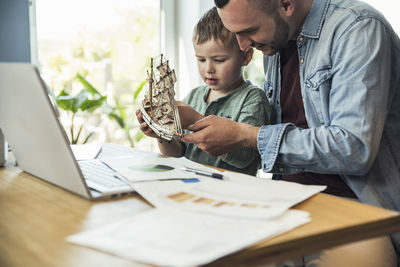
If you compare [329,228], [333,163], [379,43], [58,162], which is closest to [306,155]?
[333,163]

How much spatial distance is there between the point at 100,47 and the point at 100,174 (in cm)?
182

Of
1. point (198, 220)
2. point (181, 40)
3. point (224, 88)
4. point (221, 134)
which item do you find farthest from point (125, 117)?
point (198, 220)

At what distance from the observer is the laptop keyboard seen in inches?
35.3

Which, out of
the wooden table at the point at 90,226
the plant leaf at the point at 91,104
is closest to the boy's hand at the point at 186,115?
the wooden table at the point at 90,226

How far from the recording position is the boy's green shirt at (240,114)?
1.44 meters

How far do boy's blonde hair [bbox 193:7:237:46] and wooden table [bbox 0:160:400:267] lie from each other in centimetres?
89

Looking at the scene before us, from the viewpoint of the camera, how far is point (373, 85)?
1.12 m

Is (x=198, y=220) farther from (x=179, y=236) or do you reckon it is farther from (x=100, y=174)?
(x=100, y=174)

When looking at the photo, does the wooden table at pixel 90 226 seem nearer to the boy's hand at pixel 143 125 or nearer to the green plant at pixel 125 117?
the boy's hand at pixel 143 125

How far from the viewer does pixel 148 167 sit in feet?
3.39

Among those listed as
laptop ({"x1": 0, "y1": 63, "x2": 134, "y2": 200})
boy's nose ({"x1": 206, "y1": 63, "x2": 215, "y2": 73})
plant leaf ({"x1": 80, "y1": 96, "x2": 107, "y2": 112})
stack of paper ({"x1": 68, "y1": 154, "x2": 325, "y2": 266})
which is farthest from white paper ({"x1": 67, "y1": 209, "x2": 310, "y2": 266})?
plant leaf ({"x1": 80, "y1": 96, "x2": 107, "y2": 112})

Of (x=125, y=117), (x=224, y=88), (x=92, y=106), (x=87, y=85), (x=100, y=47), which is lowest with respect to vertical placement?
(x=125, y=117)

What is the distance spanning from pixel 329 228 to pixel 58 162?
20.3 inches

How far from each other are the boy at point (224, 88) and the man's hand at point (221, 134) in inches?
10.9
